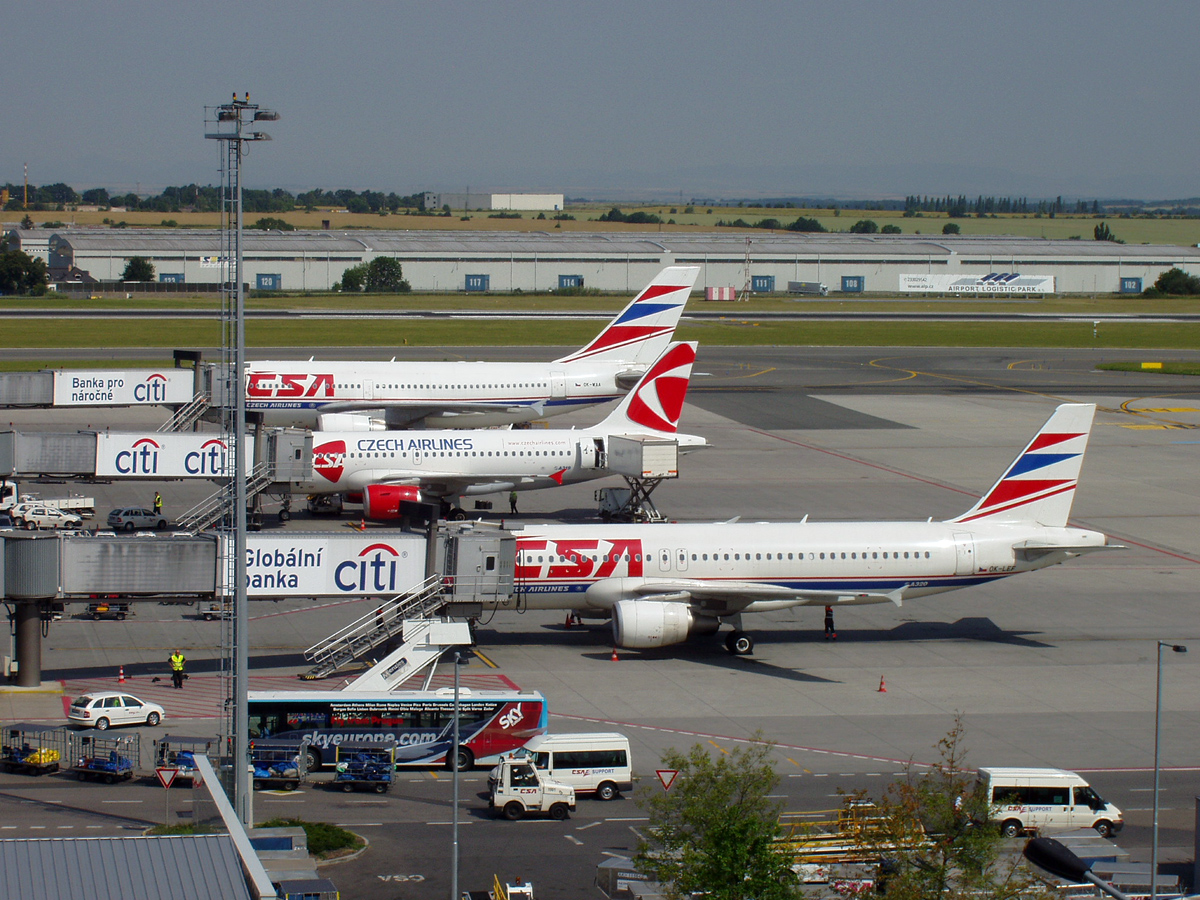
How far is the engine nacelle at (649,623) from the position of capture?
4550cm

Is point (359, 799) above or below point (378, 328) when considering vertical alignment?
below

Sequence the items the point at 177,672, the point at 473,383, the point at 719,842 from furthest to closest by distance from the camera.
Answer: the point at 473,383 → the point at 177,672 → the point at 719,842

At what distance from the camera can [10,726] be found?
37500 mm

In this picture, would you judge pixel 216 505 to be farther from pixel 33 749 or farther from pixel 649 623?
pixel 33 749

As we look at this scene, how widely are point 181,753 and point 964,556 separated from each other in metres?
27.9

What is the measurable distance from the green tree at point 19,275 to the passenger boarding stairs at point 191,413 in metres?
137

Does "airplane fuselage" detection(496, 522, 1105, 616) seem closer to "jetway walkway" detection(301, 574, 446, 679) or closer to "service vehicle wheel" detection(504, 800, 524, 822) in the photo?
"jetway walkway" detection(301, 574, 446, 679)

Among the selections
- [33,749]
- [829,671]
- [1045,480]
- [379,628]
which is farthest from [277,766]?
[1045,480]

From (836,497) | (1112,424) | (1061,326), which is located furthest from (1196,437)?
(1061,326)

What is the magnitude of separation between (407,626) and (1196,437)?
71613mm

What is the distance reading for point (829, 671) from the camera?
45.4 meters

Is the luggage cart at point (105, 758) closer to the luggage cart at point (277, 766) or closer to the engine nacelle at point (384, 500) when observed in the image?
the luggage cart at point (277, 766)

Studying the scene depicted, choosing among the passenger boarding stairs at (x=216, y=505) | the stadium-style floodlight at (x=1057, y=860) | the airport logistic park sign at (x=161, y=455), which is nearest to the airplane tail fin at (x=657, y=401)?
the passenger boarding stairs at (x=216, y=505)

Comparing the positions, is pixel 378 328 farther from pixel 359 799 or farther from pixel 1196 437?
pixel 359 799
